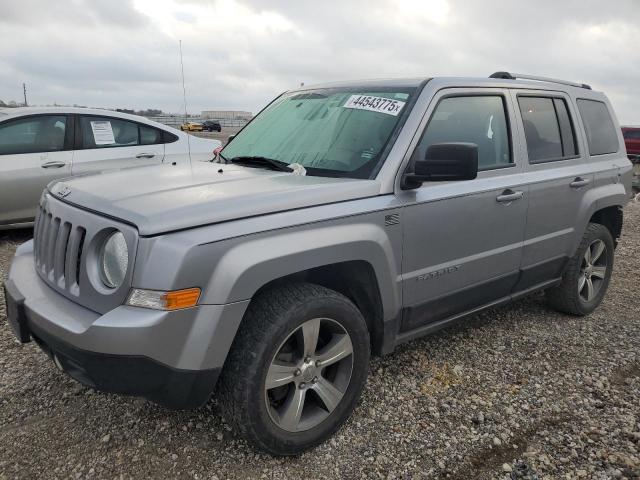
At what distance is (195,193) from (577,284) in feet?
10.8

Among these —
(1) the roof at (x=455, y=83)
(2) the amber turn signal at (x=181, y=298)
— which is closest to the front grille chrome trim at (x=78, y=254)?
(2) the amber turn signal at (x=181, y=298)

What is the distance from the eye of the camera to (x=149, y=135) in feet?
22.1

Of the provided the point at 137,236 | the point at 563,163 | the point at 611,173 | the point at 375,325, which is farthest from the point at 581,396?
the point at 137,236

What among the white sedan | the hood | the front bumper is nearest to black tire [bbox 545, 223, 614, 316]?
the hood

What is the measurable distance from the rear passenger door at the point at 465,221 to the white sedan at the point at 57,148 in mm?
3616

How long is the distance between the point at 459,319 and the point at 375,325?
78cm

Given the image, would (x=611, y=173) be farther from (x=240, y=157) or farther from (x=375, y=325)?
(x=240, y=157)

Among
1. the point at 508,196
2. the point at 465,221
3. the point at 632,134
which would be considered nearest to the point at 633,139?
the point at 632,134

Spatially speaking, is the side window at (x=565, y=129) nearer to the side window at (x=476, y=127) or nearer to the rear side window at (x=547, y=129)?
the rear side window at (x=547, y=129)

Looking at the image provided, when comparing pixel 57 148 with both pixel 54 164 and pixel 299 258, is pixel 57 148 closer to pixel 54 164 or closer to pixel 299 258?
pixel 54 164

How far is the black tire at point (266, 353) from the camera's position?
2.24 meters

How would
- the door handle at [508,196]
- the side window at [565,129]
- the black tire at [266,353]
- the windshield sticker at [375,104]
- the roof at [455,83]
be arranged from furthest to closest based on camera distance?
1. the side window at [565,129]
2. the door handle at [508,196]
3. the roof at [455,83]
4. the windshield sticker at [375,104]
5. the black tire at [266,353]

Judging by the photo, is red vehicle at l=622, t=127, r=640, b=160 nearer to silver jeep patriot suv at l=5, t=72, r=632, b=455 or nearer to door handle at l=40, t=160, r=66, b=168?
silver jeep patriot suv at l=5, t=72, r=632, b=455

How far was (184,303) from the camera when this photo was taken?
2.03m
